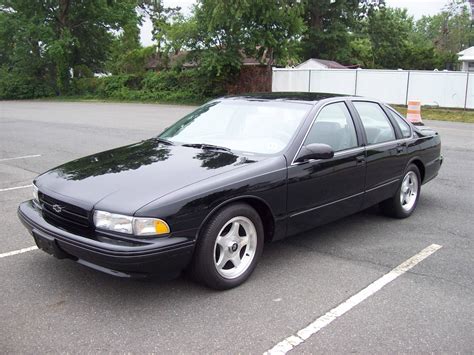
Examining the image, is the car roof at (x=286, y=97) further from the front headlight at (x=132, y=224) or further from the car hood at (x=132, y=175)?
the front headlight at (x=132, y=224)

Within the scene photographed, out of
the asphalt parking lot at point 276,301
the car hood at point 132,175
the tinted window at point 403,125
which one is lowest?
the asphalt parking lot at point 276,301

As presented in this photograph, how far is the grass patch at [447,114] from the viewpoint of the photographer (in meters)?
19.6

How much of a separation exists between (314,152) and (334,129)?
70 centimetres

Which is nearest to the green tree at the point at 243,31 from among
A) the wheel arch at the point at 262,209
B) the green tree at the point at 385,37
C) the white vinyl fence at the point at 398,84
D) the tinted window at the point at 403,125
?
the white vinyl fence at the point at 398,84

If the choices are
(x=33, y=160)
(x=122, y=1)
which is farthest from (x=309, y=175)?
(x=122, y=1)

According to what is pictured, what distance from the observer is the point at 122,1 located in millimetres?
41656

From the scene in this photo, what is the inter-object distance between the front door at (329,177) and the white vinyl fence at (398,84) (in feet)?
63.2

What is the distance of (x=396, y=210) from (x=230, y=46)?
2229cm

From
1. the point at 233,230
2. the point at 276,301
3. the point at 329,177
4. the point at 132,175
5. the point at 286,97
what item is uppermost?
the point at 286,97

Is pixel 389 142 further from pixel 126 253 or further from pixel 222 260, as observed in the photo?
pixel 126 253

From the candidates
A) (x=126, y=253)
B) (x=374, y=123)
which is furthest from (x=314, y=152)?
(x=126, y=253)

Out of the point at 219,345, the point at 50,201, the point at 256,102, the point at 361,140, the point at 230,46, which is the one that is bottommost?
the point at 219,345

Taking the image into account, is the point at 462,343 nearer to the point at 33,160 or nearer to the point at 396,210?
the point at 396,210

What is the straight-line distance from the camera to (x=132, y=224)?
3262 mm
